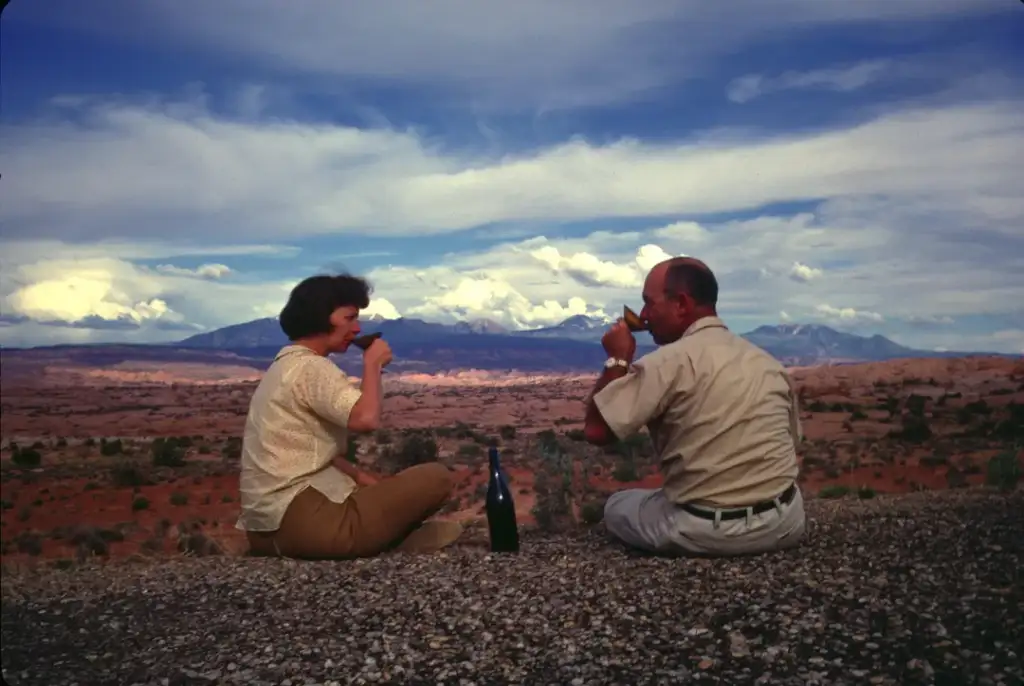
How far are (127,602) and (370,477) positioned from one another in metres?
1.69

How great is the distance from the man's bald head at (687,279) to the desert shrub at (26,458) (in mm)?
24606

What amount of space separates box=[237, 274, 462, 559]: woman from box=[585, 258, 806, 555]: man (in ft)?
4.68

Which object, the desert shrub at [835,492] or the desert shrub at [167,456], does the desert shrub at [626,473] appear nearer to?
the desert shrub at [835,492]

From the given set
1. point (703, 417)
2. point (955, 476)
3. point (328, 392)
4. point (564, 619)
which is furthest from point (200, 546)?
point (955, 476)

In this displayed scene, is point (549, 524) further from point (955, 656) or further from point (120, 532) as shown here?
point (120, 532)

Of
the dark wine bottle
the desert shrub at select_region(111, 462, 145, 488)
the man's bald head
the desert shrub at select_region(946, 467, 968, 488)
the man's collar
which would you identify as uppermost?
the man's bald head

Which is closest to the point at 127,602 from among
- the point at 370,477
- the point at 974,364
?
the point at 370,477

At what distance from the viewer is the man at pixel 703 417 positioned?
509 cm

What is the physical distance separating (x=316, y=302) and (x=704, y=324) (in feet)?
7.61

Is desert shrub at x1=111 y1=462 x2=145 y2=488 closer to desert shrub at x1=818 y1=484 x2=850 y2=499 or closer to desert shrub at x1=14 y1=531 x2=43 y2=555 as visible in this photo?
desert shrub at x1=14 y1=531 x2=43 y2=555

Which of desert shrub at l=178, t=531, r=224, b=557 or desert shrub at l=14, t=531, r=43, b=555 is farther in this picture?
desert shrub at l=14, t=531, r=43, b=555

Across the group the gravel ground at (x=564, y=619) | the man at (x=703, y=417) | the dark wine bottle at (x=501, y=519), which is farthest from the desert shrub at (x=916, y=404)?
the man at (x=703, y=417)

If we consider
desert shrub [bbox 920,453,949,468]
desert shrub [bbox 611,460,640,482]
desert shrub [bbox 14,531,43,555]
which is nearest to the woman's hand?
desert shrub [bbox 14,531,43,555]

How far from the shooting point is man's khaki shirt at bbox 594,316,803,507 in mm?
5078
